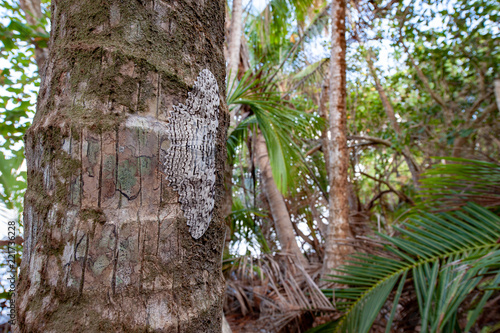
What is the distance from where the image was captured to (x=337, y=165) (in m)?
2.68

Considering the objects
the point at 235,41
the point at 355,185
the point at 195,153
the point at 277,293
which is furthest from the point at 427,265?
the point at 355,185

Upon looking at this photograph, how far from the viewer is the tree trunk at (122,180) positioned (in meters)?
0.49

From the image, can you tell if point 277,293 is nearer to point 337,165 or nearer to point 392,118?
point 337,165

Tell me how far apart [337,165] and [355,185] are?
2327 millimetres

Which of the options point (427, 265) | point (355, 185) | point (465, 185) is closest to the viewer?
point (427, 265)

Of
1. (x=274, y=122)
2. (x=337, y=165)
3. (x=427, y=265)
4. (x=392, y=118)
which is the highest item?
(x=392, y=118)

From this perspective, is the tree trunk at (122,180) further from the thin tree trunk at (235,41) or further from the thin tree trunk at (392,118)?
the thin tree trunk at (392,118)

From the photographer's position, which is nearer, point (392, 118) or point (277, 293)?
point (277, 293)

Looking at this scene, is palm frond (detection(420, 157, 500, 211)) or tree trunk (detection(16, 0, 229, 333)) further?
palm frond (detection(420, 157, 500, 211))

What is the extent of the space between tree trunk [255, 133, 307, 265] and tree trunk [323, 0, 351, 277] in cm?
82

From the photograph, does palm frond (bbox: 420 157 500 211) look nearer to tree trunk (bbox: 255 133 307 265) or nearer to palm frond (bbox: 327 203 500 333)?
palm frond (bbox: 327 203 500 333)

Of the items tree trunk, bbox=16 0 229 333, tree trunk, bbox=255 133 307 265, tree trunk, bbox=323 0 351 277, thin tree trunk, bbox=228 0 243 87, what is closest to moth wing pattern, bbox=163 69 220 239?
tree trunk, bbox=16 0 229 333

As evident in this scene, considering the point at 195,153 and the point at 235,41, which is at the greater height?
the point at 235,41

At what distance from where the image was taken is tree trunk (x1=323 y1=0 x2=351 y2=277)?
2.53m
